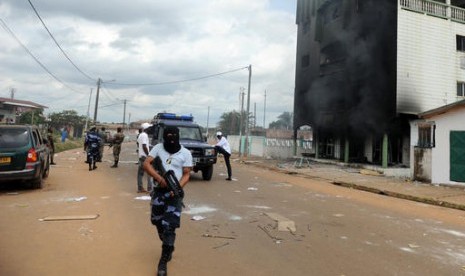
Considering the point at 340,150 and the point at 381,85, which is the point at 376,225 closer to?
the point at 381,85

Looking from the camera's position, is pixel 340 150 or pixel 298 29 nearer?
pixel 340 150

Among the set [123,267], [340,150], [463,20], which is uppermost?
[463,20]

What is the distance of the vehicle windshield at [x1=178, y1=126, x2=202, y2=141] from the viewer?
45.4 feet

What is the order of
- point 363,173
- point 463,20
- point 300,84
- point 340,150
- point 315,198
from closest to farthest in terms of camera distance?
point 315,198
point 363,173
point 463,20
point 340,150
point 300,84

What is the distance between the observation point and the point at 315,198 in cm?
1070

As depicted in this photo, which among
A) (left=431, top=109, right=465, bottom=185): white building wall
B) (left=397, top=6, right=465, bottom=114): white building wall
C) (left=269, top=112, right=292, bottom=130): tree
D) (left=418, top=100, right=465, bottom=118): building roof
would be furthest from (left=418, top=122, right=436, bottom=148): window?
(left=269, top=112, right=292, bottom=130): tree

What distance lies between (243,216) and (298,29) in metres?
25.5

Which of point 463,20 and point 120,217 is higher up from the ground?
point 463,20

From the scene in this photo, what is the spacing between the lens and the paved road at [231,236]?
4715mm

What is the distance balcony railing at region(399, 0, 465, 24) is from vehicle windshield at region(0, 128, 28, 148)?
19291 millimetres

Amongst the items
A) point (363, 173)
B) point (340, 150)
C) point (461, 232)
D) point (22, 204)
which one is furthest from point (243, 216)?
point (340, 150)

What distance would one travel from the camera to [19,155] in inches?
375

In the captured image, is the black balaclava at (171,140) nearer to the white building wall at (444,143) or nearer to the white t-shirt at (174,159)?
the white t-shirt at (174,159)

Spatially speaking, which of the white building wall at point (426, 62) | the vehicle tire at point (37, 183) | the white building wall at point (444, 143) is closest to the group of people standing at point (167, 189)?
the vehicle tire at point (37, 183)
